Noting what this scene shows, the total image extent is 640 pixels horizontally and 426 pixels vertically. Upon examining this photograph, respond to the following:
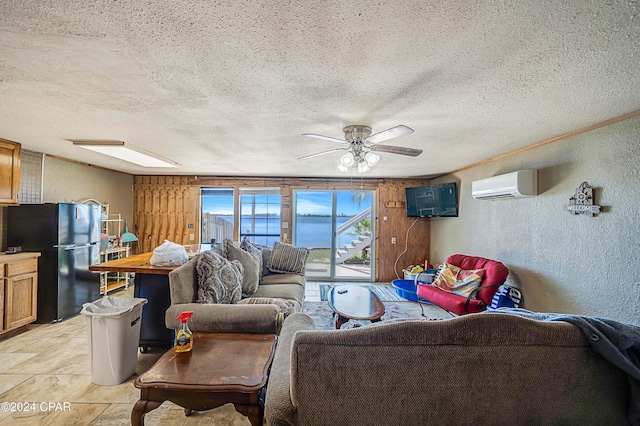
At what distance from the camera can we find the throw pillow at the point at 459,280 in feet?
11.8

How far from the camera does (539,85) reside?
171cm

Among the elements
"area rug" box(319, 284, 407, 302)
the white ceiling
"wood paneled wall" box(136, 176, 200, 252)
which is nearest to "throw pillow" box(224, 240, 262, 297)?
the white ceiling

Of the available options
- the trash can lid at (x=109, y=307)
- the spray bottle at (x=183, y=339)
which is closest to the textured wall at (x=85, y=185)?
the trash can lid at (x=109, y=307)

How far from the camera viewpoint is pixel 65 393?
2100 millimetres

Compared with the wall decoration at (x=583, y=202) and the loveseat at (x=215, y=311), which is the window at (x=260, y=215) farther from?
the wall decoration at (x=583, y=202)

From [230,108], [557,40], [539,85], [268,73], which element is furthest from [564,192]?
[230,108]

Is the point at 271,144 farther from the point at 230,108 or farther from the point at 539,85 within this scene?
the point at 539,85

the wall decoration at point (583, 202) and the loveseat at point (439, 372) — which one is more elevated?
the wall decoration at point (583, 202)

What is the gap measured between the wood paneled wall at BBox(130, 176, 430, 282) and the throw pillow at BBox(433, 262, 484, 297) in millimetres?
1703

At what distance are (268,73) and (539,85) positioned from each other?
1.74m

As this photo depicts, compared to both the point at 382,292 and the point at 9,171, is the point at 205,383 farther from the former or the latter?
the point at 382,292

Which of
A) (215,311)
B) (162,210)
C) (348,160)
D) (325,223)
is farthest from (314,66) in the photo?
(162,210)

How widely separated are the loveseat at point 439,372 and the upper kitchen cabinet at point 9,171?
169 inches

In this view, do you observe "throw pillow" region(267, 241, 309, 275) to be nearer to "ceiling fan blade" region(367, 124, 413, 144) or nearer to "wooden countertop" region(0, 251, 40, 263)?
"ceiling fan blade" region(367, 124, 413, 144)
